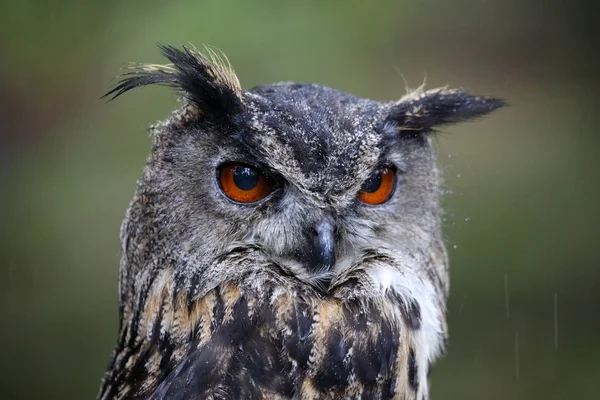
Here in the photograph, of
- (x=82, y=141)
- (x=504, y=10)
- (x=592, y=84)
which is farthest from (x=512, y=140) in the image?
(x=82, y=141)

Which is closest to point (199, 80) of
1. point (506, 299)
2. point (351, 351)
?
point (351, 351)

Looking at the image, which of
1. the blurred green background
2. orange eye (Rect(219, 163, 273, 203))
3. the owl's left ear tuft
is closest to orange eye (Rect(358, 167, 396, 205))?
the owl's left ear tuft

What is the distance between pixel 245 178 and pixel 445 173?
1.66 metres

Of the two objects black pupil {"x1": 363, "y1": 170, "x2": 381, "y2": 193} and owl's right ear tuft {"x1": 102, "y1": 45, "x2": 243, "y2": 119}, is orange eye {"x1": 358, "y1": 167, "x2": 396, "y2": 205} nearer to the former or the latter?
black pupil {"x1": 363, "y1": 170, "x2": 381, "y2": 193}

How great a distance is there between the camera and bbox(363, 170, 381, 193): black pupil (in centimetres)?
173

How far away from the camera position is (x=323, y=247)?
5.24 feet

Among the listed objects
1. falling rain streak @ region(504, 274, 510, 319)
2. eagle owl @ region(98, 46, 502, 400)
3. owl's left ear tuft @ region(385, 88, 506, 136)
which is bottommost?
falling rain streak @ region(504, 274, 510, 319)

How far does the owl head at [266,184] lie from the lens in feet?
5.29

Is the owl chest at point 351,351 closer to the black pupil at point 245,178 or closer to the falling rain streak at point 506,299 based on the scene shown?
the black pupil at point 245,178

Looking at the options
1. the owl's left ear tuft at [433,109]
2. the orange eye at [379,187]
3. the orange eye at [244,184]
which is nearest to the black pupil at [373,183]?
the orange eye at [379,187]

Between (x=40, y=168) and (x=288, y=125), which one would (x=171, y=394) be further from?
(x=40, y=168)

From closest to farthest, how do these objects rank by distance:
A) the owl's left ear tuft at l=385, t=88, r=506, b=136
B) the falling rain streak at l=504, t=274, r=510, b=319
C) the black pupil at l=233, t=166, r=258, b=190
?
1. the black pupil at l=233, t=166, r=258, b=190
2. the owl's left ear tuft at l=385, t=88, r=506, b=136
3. the falling rain streak at l=504, t=274, r=510, b=319

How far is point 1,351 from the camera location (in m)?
3.64

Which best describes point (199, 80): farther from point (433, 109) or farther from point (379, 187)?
point (433, 109)
